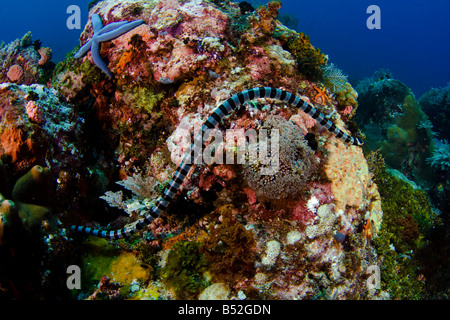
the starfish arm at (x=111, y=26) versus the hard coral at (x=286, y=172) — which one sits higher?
the starfish arm at (x=111, y=26)

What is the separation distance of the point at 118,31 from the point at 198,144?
117 inches

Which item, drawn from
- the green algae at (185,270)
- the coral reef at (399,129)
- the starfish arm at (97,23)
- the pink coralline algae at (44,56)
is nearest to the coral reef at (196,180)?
the green algae at (185,270)

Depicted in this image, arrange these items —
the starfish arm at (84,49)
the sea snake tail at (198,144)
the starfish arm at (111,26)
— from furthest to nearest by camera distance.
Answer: the starfish arm at (84,49), the starfish arm at (111,26), the sea snake tail at (198,144)

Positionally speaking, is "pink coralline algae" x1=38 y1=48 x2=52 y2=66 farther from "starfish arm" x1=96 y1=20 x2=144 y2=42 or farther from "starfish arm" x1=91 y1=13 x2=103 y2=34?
"starfish arm" x1=96 y1=20 x2=144 y2=42

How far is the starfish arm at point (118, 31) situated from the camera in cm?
462

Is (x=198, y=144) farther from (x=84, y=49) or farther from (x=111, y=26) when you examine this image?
(x=84, y=49)

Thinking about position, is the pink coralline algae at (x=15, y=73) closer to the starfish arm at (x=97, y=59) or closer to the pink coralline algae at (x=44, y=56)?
the pink coralline algae at (x=44, y=56)

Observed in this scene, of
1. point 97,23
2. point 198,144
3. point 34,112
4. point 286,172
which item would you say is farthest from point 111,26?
point 286,172

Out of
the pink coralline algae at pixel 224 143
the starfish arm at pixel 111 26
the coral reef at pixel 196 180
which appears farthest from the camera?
the starfish arm at pixel 111 26

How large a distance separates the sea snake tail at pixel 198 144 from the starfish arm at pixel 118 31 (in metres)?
2.65

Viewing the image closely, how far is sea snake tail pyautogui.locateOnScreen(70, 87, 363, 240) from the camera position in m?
3.45

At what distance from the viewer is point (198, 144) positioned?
136 inches

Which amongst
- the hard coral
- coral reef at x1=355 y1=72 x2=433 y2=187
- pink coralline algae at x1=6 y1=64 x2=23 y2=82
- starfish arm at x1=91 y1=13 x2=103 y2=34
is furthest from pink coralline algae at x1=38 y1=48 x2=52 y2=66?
coral reef at x1=355 y1=72 x2=433 y2=187

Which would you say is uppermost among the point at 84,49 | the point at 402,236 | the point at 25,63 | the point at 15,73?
the point at 25,63
